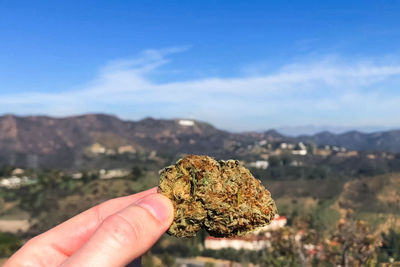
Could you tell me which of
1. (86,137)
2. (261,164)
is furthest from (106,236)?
(86,137)

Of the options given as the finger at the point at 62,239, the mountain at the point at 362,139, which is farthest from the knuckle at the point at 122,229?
the mountain at the point at 362,139

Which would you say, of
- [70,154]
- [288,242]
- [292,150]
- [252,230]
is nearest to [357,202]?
[288,242]

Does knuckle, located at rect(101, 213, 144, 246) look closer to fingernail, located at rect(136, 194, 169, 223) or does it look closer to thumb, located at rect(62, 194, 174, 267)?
thumb, located at rect(62, 194, 174, 267)

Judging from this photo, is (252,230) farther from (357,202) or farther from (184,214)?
(357,202)

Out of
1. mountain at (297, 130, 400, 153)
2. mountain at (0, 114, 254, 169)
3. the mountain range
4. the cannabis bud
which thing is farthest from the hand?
mountain at (297, 130, 400, 153)

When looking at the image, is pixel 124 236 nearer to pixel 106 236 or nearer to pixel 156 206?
pixel 106 236
